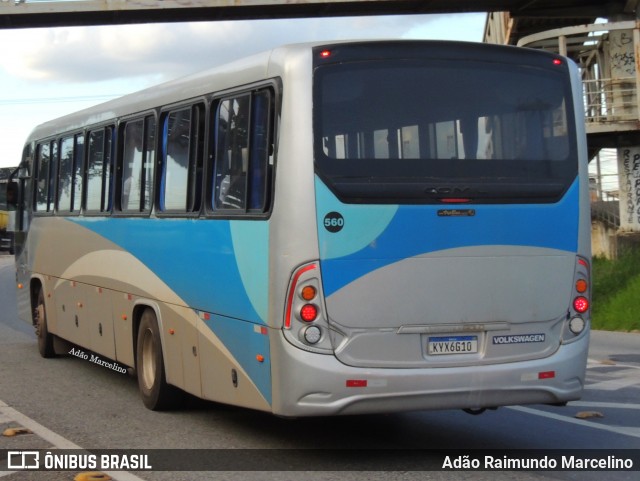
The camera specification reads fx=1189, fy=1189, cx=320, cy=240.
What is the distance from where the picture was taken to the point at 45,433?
392 inches

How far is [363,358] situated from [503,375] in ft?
3.53

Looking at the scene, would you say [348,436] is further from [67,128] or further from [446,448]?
[67,128]

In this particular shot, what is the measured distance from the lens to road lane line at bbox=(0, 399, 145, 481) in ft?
26.7

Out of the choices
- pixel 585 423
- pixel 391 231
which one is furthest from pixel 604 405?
pixel 391 231

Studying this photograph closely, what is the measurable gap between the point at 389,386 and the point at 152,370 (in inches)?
147

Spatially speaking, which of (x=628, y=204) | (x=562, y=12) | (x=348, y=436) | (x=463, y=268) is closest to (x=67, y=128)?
(x=348, y=436)

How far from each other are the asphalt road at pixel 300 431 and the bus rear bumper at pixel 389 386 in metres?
0.48

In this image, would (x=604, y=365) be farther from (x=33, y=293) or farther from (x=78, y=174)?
(x=33, y=293)

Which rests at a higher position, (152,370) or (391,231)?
(391,231)

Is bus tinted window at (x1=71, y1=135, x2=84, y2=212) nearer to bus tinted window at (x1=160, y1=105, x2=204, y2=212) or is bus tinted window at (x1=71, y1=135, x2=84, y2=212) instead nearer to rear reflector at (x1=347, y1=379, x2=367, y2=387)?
bus tinted window at (x1=160, y1=105, x2=204, y2=212)

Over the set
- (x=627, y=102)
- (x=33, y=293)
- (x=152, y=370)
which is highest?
(x=627, y=102)

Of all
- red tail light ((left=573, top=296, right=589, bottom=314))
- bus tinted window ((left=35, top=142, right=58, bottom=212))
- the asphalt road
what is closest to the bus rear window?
red tail light ((left=573, top=296, right=589, bottom=314))

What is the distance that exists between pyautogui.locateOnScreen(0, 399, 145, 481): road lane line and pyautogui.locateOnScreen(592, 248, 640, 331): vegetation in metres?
12.7

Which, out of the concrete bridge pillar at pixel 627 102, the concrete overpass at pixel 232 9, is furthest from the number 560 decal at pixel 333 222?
the concrete overpass at pixel 232 9
